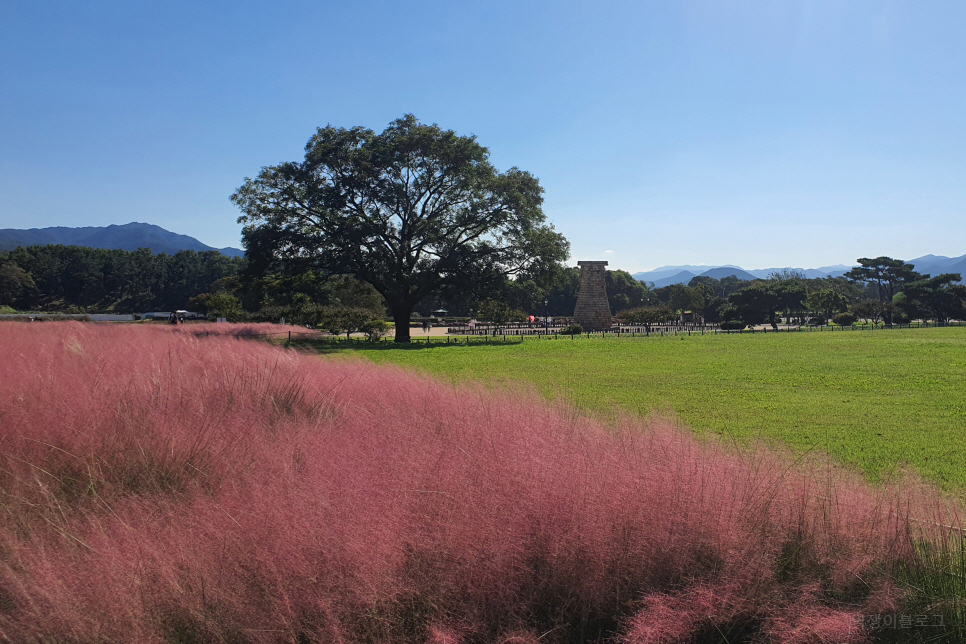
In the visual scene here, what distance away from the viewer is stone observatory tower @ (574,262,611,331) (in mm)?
48594

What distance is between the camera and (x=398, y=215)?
29516 mm

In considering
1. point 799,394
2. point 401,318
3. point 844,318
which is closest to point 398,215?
point 401,318

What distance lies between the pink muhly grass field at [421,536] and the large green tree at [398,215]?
23.9 m

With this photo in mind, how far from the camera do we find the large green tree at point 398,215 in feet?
90.8

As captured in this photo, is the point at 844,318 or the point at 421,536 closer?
the point at 421,536

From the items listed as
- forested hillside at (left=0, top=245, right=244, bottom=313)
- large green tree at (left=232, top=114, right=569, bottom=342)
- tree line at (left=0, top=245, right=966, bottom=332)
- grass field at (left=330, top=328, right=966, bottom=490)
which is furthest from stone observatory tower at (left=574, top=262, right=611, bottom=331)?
forested hillside at (left=0, top=245, right=244, bottom=313)

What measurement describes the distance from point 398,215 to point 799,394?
23006mm

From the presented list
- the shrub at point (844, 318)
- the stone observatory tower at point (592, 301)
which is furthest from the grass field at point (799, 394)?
the shrub at point (844, 318)

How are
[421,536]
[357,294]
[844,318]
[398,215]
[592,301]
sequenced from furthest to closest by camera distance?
[844,318] → [592,301] → [357,294] → [398,215] → [421,536]

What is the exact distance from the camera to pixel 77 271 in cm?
7781

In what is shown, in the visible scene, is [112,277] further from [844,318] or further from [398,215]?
[844,318]

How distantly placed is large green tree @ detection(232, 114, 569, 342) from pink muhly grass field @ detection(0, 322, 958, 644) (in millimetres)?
23897

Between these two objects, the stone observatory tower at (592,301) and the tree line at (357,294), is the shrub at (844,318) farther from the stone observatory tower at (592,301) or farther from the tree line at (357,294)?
the stone observatory tower at (592,301)

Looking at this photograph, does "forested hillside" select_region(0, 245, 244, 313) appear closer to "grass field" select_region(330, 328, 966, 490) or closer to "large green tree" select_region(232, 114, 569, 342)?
"large green tree" select_region(232, 114, 569, 342)
